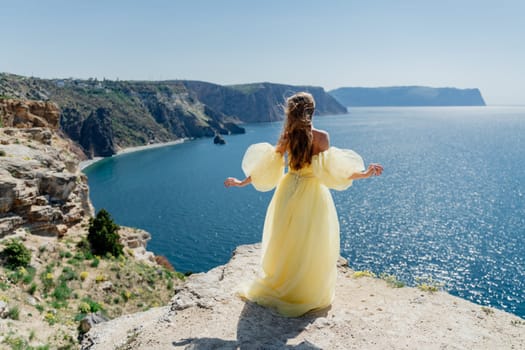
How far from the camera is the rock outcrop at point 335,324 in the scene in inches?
191

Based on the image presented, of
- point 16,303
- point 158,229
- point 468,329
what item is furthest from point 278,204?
point 158,229

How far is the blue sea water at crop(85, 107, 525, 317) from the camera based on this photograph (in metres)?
31.3

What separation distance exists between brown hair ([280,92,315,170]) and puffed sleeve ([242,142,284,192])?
0.95 feet

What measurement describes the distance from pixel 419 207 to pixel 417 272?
18.5 meters

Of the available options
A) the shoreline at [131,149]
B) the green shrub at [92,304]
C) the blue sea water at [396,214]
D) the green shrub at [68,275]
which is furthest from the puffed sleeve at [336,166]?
the shoreline at [131,149]

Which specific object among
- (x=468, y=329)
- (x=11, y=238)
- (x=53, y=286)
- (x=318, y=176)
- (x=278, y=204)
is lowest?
(x=53, y=286)

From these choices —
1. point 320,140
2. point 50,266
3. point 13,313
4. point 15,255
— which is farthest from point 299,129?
point 50,266

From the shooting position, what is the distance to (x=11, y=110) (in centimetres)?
3048

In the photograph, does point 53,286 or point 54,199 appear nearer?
point 53,286

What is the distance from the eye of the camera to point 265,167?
5980mm

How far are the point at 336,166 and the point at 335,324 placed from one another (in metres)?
2.24

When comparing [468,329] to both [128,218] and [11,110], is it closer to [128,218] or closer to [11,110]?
[11,110]

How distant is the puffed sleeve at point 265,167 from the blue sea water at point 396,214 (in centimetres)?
2653

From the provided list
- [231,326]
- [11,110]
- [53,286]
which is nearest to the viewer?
[231,326]
